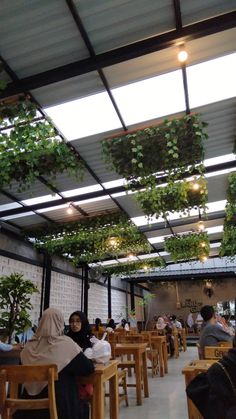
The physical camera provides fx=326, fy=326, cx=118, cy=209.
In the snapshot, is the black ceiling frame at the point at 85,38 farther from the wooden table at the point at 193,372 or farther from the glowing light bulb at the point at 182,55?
the wooden table at the point at 193,372

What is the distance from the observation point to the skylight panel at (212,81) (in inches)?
150

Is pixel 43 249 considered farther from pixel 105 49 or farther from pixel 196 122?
pixel 105 49

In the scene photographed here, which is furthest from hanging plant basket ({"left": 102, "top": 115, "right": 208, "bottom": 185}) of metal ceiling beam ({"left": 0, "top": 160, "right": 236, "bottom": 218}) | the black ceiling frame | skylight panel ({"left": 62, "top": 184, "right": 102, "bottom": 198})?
skylight panel ({"left": 62, "top": 184, "right": 102, "bottom": 198})

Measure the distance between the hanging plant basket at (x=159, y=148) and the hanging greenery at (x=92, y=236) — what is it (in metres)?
3.42

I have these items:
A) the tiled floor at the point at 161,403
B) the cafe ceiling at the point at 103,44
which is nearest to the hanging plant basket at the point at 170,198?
the cafe ceiling at the point at 103,44

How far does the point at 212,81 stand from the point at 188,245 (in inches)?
285

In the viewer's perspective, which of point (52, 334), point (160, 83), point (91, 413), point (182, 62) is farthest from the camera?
point (160, 83)

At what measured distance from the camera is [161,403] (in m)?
4.43

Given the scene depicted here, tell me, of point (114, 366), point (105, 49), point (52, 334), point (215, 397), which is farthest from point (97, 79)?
point (215, 397)

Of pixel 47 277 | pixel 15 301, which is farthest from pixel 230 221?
pixel 15 301

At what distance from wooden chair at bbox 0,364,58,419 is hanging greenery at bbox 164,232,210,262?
8720 millimetres

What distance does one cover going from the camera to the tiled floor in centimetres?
392

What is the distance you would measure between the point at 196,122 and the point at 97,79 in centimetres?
153

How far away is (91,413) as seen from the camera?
109 inches
